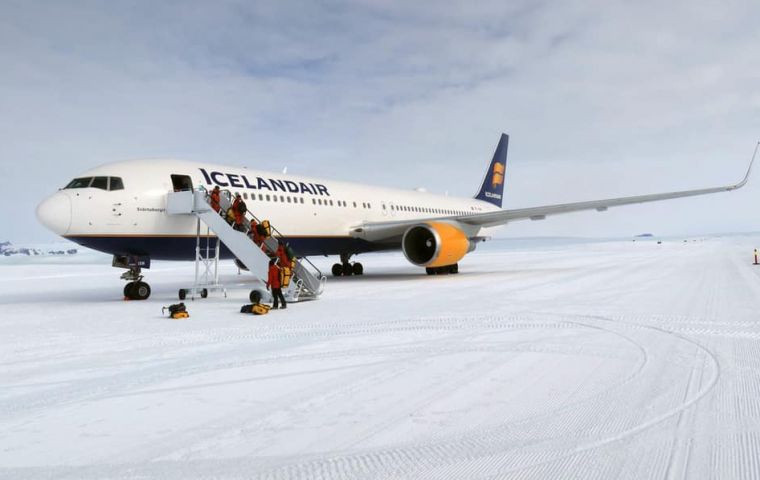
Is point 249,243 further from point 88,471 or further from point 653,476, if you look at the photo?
point 653,476

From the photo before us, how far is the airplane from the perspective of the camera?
9469 mm

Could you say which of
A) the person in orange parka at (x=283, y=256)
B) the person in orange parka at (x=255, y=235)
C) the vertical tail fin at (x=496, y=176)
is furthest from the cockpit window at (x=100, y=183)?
the vertical tail fin at (x=496, y=176)

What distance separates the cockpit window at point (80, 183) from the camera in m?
9.59

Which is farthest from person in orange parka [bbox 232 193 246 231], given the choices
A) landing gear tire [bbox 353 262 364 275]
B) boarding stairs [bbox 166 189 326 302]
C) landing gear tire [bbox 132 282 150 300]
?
landing gear tire [bbox 353 262 364 275]

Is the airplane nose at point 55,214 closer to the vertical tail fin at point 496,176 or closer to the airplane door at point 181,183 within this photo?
the airplane door at point 181,183

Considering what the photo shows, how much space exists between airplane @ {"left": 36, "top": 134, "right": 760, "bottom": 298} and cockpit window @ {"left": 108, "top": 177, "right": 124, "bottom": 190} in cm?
2

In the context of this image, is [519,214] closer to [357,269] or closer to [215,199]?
[357,269]

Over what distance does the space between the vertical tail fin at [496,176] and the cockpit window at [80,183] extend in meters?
18.9

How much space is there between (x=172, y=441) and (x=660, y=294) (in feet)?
29.0

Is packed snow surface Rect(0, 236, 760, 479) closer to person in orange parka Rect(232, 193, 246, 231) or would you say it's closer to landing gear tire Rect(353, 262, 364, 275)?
person in orange parka Rect(232, 193, 246, 231)

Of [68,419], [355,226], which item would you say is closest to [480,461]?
[68,419]

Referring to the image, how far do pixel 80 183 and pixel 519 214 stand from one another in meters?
11.0

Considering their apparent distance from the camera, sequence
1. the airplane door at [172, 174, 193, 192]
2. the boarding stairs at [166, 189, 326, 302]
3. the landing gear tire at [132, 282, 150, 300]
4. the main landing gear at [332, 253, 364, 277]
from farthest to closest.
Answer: the main landing gear at [332, 253, 364, 277] < the airplane door at [172, 174, 193, 192] < the landing gear tire at [132, 282, 150, 300] < the boarding stairs at [166, 189, 326, 302]

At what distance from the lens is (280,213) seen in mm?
12719
